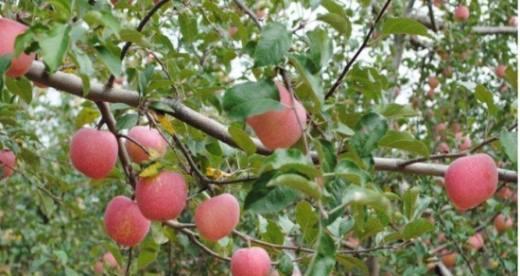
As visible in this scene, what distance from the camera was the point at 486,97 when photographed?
1104 millimetres

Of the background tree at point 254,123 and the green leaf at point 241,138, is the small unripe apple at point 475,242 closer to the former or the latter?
the background tree at point 254,123

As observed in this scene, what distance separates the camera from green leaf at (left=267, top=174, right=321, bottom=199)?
713 millimetres

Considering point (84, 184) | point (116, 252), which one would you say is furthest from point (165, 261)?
point (116, 252)

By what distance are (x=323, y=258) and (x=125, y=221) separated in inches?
20.8

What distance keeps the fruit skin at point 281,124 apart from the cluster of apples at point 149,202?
192 millimetres

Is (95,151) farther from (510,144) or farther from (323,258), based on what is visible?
(510,144)

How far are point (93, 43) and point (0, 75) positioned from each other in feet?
0.37

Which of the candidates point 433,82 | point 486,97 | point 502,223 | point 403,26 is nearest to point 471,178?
point 486,97

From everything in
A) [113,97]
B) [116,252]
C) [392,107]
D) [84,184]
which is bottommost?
[84,184]

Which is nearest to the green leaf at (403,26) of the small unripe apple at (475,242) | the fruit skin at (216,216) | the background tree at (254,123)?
the background tree at (254,123)

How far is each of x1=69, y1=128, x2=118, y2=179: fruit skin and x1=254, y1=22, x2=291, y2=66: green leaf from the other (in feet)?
1.23

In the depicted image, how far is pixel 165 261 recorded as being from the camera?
11.5ft

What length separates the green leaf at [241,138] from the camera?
101 cm

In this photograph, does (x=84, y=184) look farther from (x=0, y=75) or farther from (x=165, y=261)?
(x=0, y=75)
